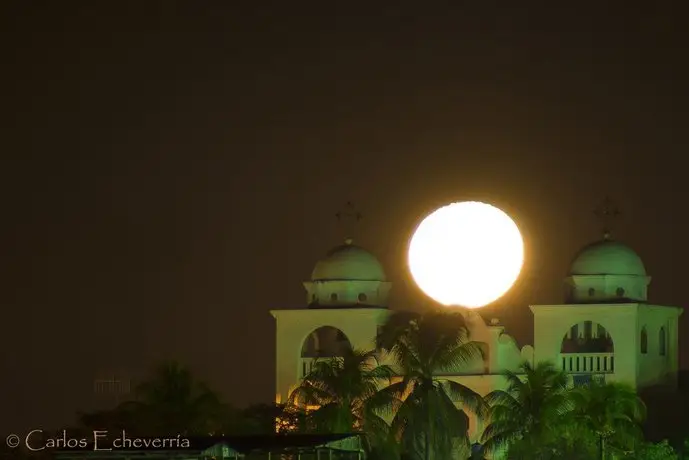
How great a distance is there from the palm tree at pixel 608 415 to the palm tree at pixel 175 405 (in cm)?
1211

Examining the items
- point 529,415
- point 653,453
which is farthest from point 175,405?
point 653,453

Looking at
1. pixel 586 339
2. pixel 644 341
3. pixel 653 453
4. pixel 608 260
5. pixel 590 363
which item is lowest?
pixel 653 453

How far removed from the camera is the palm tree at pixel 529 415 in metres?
105

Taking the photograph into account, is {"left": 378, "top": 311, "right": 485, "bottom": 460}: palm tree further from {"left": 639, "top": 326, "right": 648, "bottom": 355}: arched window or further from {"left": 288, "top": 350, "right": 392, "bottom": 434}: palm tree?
{"left": 639, "top": 326, "right": 648, "bottom": 355}: arched window

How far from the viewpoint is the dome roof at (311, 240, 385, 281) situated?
4875 inches

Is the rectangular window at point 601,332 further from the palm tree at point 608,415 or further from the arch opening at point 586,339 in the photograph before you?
the palm tree at point 608,415

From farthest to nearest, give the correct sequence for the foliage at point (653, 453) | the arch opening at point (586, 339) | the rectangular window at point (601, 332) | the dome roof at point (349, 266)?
1. the rectangular window at point (601, 332)
2. the arch opening at point (586, 339)
3. the dome roof at point (349, 266)
4. the foliage at point (653, 453)

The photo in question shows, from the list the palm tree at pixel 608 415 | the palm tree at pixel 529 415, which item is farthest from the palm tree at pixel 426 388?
the palm tree at pixel 608 415

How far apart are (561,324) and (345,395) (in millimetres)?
18512

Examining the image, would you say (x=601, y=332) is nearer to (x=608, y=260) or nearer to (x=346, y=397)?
(x=608, y=260)

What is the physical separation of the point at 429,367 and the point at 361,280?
2210 centimetres

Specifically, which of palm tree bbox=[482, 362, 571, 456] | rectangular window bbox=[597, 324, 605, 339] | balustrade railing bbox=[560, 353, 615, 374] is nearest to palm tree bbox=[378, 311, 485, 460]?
palm tree bbox=[482, 362, 571, 456]

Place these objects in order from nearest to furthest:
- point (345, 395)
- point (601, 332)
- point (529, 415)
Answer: point (345, 395), point (529, 415), point (601, 332)

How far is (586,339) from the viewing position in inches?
4919
